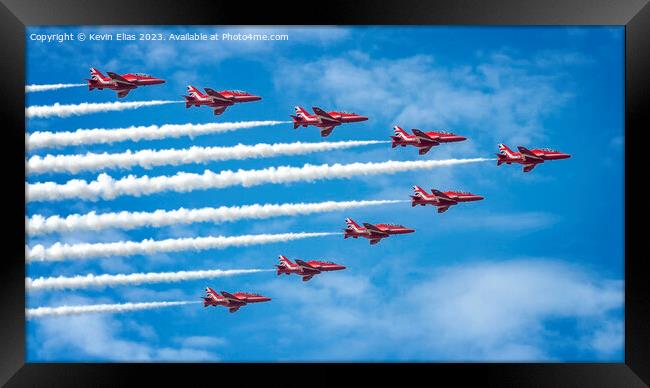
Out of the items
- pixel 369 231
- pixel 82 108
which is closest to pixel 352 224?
pixel 369 231

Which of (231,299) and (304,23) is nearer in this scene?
(304,23)

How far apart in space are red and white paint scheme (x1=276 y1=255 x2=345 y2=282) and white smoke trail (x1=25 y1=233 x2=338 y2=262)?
0.90 meters

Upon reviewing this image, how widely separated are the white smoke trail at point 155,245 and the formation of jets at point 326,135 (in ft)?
3.14

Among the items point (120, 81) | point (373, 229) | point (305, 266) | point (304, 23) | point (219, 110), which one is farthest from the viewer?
point (373, 229)

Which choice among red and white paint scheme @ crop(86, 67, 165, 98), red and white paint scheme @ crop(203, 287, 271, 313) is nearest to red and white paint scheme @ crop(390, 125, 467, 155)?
red and white paint scheme @ crop(203, 287, 271, 313)

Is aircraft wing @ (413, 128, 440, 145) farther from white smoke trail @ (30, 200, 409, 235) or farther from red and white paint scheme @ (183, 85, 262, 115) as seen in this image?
red and white paint scheme @ (183, 85, 262, 115)

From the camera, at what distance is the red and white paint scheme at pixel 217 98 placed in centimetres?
4019

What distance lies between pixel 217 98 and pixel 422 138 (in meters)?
7.51

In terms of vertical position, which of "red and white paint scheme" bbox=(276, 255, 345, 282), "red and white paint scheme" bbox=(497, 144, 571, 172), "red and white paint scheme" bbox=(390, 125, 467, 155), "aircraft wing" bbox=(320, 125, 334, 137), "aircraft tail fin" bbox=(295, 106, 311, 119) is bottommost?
"red and white paint scheme" bbox=(276, 255, 345, 282)

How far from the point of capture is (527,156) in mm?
40062

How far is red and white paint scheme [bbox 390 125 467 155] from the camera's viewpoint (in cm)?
4000

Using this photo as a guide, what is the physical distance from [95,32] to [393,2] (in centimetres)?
1039

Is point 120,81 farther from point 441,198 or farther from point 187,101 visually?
point 441,198

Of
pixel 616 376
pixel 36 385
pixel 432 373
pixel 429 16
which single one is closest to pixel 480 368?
pixel 432 373
